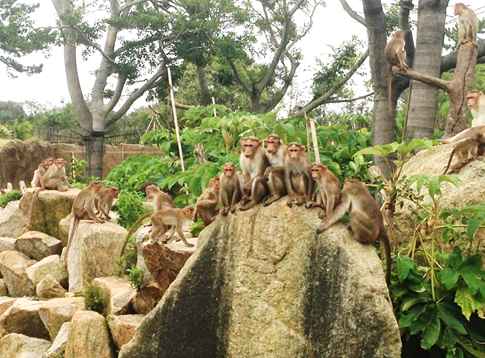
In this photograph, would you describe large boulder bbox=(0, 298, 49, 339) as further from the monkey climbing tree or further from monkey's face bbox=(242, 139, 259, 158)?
the monkey climbing tree

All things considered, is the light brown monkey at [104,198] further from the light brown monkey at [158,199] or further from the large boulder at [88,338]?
the large boulder at [88,338]

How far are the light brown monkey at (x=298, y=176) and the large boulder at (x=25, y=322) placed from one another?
204 inches

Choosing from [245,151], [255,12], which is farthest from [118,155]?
[245,151]

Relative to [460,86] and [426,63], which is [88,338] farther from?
[426,63]

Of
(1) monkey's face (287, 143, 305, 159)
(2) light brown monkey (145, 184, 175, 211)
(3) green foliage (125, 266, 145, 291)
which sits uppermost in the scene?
(1) monkey's face (287, 143, 305, 159)

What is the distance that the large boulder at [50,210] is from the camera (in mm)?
11891

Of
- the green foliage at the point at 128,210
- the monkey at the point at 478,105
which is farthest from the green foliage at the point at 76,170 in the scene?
the monkey at the point at 478,105

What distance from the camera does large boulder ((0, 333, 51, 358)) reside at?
7941 millimetres

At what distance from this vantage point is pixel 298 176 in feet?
17.7

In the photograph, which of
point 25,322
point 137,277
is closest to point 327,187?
point 137,277

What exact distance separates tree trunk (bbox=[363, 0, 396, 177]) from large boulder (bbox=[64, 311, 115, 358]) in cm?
472

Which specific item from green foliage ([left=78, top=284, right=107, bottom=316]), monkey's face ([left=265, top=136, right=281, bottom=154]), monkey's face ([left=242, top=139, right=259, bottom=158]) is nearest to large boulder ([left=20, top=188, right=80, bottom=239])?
green foliage ([left=78, top=284, right=107, bottom=316])

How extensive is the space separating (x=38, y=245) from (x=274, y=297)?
784 centimetres

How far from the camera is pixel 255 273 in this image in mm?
→ 5363
